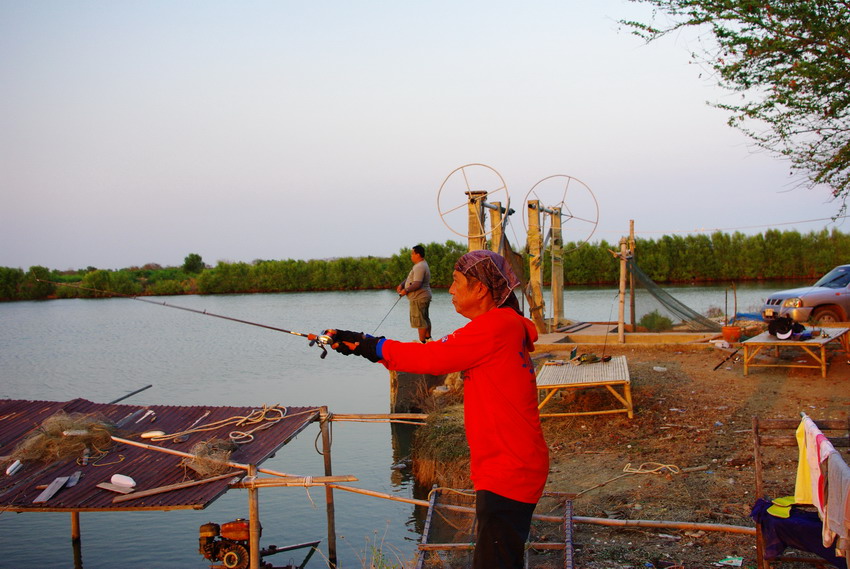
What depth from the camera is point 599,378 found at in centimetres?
873

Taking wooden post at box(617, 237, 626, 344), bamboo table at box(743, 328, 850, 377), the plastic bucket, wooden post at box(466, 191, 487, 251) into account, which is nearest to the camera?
bamboo table at box(743, 328, 850, 377)

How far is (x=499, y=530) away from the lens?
9.94 ft

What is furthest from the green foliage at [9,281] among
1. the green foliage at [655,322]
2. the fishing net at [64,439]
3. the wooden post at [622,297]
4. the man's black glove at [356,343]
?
the man's black glove at [356,343]

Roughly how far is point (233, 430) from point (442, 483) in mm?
3573

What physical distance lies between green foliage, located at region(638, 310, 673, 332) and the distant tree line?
384 centimetres

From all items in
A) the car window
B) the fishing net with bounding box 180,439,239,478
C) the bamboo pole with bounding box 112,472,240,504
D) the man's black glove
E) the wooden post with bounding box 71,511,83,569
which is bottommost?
the wooden post with bounding box 71,511,83,569

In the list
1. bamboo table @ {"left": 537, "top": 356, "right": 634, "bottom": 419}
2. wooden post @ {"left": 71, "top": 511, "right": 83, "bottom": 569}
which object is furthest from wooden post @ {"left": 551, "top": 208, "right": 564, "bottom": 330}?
wooden post @ {"left": 71, "top": 511, "right": 83, "bottom": 569}

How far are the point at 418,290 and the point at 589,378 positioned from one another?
3736mm

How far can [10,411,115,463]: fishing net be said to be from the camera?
5.67 meters

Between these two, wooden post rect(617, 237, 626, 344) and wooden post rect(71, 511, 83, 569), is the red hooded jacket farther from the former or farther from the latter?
wooden post rect(617, 237, 626, 344)

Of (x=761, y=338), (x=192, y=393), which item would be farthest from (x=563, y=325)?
(x=192, y=393)

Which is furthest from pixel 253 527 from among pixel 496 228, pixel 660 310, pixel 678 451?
pixel 660 310

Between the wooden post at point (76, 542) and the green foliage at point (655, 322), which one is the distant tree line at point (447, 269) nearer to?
the green foliage at point (655, 322)

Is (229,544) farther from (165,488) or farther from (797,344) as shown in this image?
(797,344)
